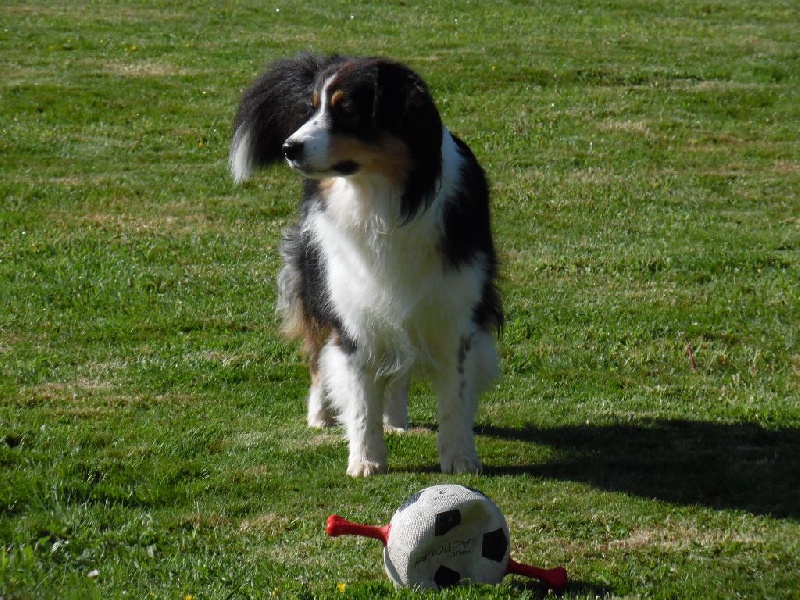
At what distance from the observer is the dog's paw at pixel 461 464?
6.37m

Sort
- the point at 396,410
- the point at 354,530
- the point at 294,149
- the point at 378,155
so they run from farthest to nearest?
the point at 396,410
the point at 378,155
the point at 294,149
the point at 354,530

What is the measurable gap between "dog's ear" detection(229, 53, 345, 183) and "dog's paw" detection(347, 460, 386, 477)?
1791mm

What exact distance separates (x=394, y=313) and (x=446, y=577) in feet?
5.87

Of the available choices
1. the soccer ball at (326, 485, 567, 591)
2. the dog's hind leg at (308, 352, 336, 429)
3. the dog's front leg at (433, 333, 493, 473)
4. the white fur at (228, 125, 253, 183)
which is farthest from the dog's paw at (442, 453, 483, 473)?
the white fur at (228, 125, 253, 183)

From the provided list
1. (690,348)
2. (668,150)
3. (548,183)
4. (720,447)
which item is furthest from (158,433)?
(668,150)

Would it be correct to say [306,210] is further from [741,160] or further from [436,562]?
[741,160]

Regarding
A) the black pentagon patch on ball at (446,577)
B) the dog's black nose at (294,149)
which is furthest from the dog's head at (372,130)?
the black pentagon patch on ball at (446,577)

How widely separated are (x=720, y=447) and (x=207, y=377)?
11.1 feet

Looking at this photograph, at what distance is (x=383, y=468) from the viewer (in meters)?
6.45

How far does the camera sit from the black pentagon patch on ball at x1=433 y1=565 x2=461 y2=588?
4.72 m

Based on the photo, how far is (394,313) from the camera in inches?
245

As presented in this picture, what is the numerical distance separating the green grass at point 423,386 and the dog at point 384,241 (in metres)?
0.46

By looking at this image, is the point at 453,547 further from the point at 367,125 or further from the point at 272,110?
the point at 272,110

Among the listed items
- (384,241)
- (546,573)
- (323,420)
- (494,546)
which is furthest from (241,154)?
(546,573)
